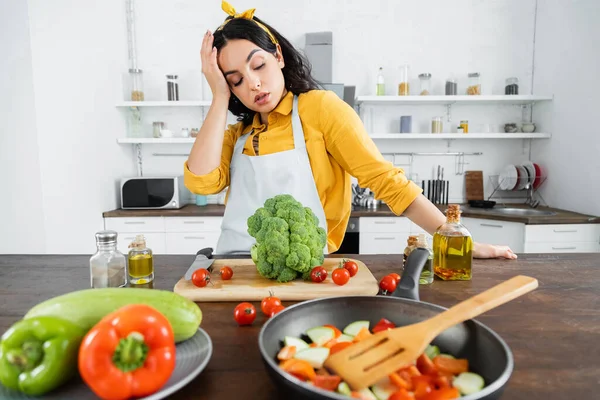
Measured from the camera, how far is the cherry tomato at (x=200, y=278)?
3.05 feet

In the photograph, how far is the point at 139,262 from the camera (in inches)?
39.3

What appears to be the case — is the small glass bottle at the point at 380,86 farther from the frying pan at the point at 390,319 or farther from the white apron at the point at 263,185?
the frying pan at the point at 390,319

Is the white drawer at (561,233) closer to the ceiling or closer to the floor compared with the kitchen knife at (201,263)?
closer to the floor

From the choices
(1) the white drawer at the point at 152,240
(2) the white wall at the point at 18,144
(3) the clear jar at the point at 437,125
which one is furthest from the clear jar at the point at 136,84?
(3) the clear jar at the point at 437,125

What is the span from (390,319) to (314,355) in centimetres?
18

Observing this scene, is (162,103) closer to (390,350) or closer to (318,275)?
(318,275)

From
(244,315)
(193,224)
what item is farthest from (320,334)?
(193,224)

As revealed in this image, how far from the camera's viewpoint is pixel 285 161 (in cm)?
146

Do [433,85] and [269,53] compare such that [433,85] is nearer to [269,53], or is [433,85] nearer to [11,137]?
[269,53]

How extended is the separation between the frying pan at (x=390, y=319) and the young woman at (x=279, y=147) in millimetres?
624

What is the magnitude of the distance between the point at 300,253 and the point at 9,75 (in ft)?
9.77

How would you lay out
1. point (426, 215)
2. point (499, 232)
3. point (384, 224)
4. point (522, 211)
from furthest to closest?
point (522, 211) < point (384, 224) < point (499, 232) < point (426, 215)

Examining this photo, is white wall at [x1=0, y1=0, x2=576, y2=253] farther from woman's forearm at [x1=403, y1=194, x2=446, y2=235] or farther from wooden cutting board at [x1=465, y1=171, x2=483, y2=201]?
woman's forearm at [x1=403, y1=194, x2=446, y2=235]

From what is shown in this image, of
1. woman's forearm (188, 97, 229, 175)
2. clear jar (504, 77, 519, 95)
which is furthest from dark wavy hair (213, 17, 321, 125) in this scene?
clear jar (504, 77, 519, 95)
